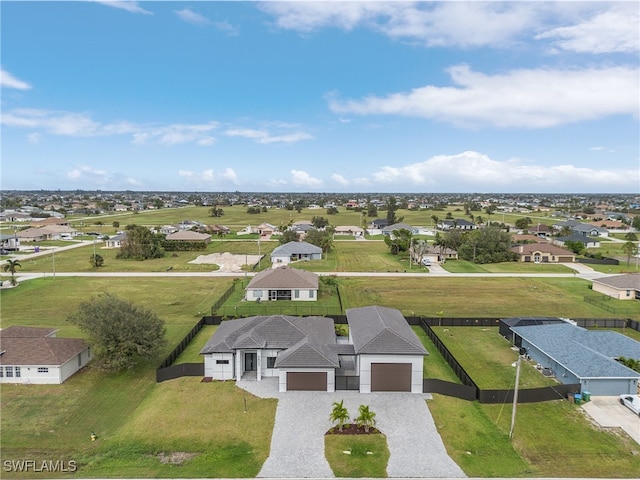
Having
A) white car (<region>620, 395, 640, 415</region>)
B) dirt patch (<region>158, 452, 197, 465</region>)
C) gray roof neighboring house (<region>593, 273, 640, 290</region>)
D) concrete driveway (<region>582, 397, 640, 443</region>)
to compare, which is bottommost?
dirt patch (<region>158, 452, 197, 465</region>)

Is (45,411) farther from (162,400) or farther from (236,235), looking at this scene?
(236,235)

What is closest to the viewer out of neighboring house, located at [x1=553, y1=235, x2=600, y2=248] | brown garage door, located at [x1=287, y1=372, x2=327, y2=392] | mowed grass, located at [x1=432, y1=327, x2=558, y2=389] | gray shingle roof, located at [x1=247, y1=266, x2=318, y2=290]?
brown garage door, located at [x1=287, y1=372, x2=327, y2=392]

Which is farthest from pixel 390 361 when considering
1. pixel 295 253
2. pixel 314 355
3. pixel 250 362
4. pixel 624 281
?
pixel 295 253

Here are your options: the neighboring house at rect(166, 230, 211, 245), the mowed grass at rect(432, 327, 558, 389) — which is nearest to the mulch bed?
the mowed grass at rect(432, 327, 558, 389)

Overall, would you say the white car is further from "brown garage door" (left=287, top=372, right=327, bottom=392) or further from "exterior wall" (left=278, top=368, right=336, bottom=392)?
"brown garage door" (left=287, top=372, right=327, bottom=392)

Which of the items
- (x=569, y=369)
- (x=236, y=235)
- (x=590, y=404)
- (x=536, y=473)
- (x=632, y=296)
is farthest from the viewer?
(x=236, y=235)

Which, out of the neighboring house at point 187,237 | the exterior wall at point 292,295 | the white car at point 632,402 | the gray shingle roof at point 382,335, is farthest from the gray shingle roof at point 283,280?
the neighboring house at point 187,237

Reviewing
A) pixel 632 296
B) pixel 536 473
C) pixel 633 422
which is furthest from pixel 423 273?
pixel 536 473
